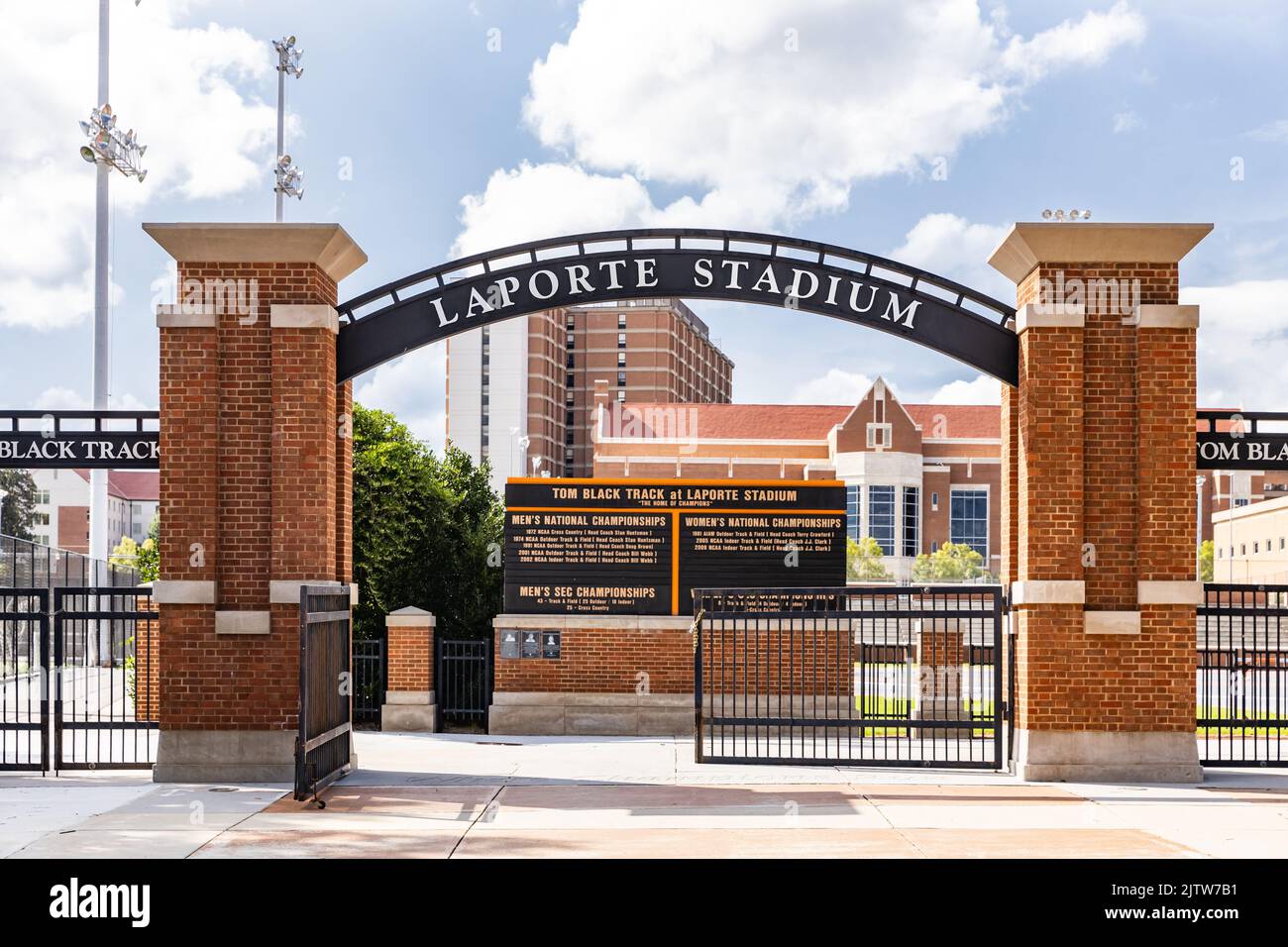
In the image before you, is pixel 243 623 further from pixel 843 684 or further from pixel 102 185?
pixel 102 185

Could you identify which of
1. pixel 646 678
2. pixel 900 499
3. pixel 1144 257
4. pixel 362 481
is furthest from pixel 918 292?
pixel 900 499

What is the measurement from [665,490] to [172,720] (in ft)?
29.9

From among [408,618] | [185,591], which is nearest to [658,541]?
[408,618]

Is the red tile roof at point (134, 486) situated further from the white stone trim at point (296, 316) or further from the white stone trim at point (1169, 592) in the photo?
the white stone trim at point (1169, 592)

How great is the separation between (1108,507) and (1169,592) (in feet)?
3.37

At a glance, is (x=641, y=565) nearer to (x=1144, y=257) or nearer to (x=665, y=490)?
(x=665, y=490)

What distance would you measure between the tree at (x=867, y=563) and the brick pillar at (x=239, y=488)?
224ft

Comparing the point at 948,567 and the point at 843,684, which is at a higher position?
the point at 843,684

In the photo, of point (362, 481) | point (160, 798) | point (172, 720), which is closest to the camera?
point (160, 798)

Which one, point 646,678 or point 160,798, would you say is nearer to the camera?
point 160,798

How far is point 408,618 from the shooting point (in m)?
20.7

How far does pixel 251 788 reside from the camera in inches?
496

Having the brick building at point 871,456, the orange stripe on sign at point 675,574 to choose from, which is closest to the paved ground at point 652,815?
the orange stripe on sign at point 675,574

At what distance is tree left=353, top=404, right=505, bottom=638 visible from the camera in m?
25.4
